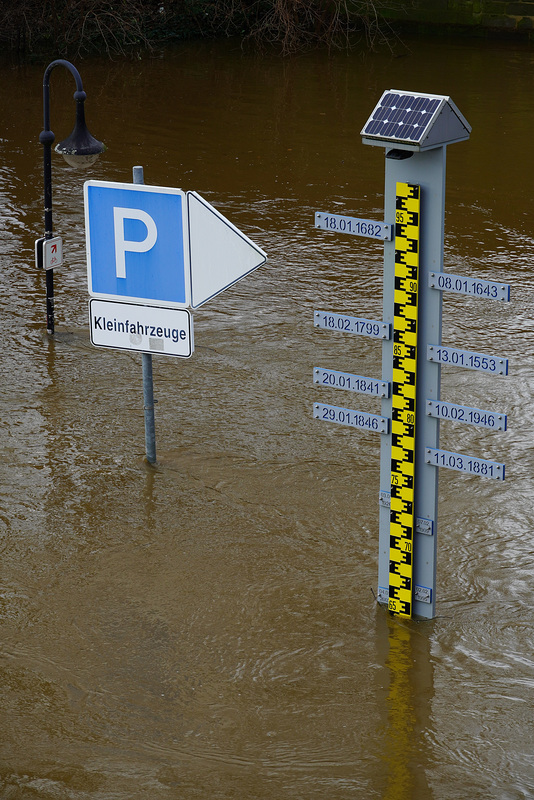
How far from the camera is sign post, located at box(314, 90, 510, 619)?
4.65 metres

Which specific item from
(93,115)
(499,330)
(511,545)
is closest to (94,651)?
(511,545)

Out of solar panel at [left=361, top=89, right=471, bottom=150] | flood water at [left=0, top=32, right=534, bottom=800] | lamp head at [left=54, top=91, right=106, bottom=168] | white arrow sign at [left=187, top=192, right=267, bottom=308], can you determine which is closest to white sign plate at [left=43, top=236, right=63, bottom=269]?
→ flood water at [left=0, top=32, right=534, bottom=800]

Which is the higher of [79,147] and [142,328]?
[79,147]

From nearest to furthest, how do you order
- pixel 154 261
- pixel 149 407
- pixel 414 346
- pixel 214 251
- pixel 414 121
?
pixel 414 121 → pixel 414 346 → pixel 214 251 → pixel 154 261 → pixel 149 407

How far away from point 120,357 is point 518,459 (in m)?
3.22

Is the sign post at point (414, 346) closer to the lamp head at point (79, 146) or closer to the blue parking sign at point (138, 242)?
the blue parking sign at point (138, 242)

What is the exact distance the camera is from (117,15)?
64.8 feet

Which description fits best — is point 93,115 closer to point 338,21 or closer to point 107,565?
point 338,21

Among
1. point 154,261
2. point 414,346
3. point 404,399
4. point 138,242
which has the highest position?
point 138,242

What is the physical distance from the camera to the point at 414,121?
4.58 metres

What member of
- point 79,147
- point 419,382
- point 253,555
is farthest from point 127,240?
point 419,382

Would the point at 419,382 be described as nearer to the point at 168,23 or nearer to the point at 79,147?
the point at 79,147

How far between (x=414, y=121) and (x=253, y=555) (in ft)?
7.99

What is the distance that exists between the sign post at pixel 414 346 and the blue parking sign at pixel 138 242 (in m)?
→ 1.29
